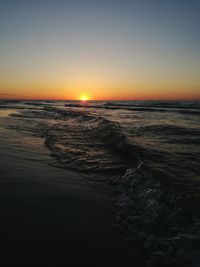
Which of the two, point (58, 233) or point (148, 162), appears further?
point (148, 162)

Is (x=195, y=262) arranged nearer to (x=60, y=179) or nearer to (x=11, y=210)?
(x=11, y=210)

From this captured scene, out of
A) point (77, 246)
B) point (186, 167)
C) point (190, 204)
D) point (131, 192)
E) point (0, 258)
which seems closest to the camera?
point (0, 258)

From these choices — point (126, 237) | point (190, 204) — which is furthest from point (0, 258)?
point (190, 204)

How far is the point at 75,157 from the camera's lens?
23.5 feet

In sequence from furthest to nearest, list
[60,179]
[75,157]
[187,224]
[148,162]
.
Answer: [75,157], [148,162], [60,179], [187,224]

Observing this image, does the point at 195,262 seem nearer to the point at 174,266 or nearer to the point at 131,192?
the point at 174,266

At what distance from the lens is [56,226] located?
3.20 metres

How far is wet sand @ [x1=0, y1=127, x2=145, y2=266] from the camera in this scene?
259 centimetres

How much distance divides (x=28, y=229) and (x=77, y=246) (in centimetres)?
77

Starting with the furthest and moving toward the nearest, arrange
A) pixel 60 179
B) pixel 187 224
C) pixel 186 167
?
pixel 186 167
pixel 60 179
pixel 187 224

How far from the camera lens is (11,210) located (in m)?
3.54

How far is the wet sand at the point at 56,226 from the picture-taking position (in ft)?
8.48

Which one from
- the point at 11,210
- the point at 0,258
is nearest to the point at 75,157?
the point at 11,210

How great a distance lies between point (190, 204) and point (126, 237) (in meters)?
1.46
